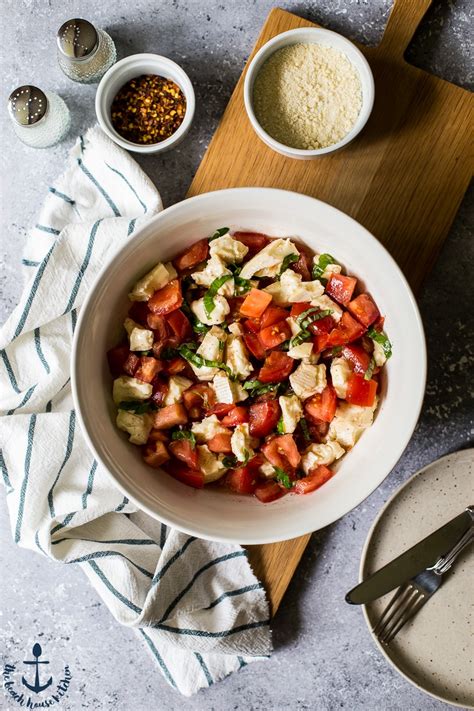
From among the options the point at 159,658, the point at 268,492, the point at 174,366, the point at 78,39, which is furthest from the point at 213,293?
the point at 159,658

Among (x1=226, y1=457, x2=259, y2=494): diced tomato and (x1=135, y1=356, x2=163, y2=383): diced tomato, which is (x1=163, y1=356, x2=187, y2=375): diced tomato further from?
(x1=226, y1=457, x2=259, y2=494): diced tomato

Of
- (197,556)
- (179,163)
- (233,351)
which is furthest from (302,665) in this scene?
(179,163)

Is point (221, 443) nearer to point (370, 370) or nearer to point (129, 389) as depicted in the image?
point (129, 389)

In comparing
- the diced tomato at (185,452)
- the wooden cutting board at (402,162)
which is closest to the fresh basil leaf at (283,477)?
the diced tomato at (185,452)

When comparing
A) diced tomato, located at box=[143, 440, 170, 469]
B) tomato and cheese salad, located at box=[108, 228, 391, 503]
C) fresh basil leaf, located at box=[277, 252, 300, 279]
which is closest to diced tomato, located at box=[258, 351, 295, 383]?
tomato and cheese salad, located at box=[108, 228, 391, 503]

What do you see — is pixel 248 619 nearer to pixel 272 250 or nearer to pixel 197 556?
pixel 197 556
